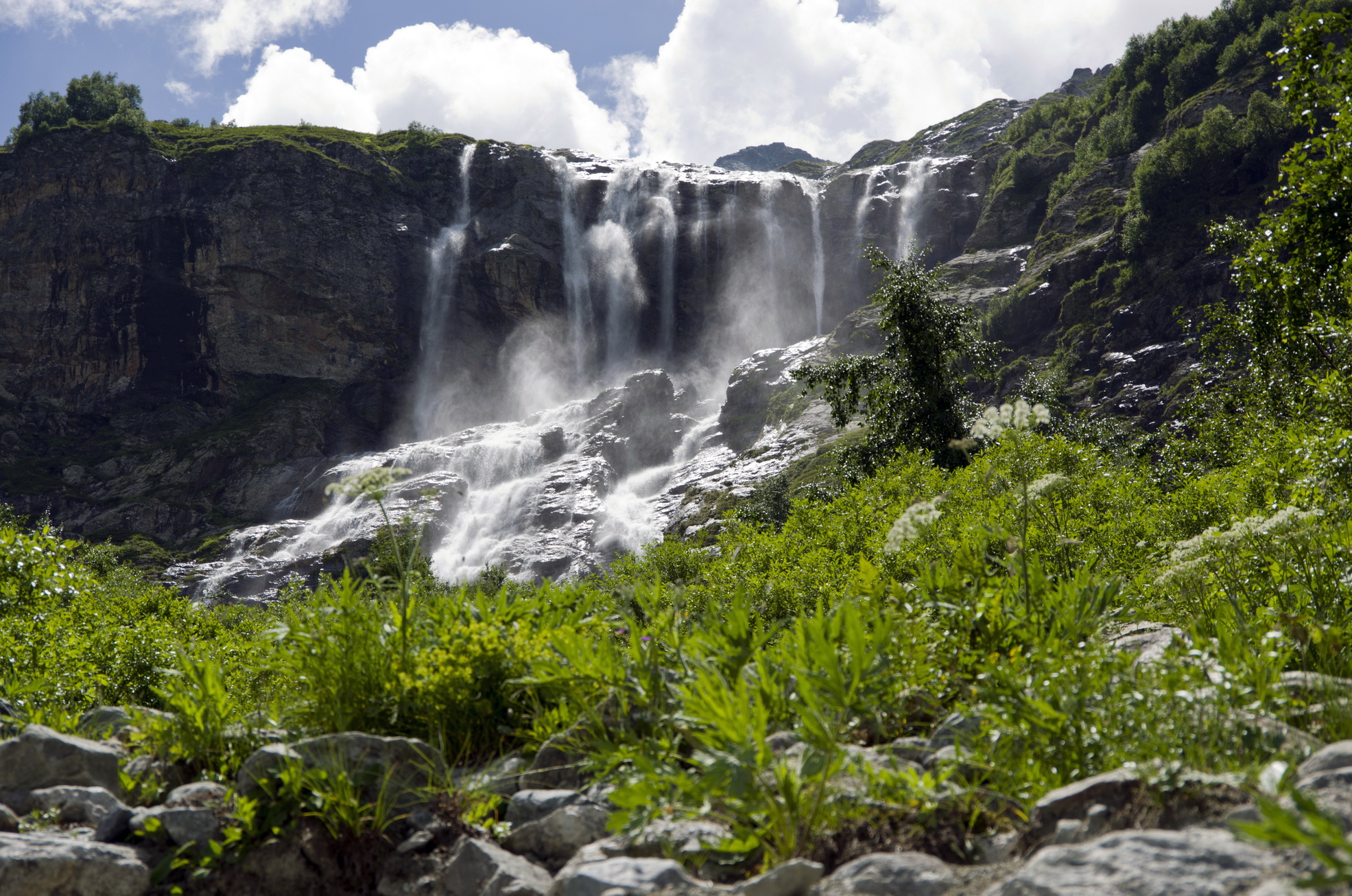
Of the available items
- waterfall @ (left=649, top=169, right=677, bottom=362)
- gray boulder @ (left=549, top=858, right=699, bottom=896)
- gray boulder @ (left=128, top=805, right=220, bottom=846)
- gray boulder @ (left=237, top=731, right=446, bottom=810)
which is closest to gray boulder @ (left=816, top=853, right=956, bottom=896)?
gray boulder @ (left=549, top=858, right=699, bottom=896)

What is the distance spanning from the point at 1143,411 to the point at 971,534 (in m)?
56.6

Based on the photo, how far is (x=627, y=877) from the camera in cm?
289

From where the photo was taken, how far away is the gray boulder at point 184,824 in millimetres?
3713

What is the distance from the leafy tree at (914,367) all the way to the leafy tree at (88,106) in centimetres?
9956

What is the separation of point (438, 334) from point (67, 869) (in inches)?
3380

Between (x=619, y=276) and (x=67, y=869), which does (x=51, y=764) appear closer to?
(x=67, y=869)

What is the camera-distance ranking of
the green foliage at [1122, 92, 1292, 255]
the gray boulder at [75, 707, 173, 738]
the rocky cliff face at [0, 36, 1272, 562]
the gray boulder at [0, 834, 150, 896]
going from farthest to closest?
the rocky cliff face at [0, 36, 1272, 562] < the green foliage at [1122, 92, 1292, 255] < the gray boulder at [75, 707, 173, 738] < the gray boulder at [0, 834, 150, 896]

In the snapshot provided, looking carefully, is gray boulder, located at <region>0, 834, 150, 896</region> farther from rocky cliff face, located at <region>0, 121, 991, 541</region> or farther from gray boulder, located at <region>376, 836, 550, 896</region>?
rocky cliff face, located at <region>0, 121, 991, 541</region>

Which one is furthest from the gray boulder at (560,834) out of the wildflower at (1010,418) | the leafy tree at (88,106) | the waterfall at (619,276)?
the leafy tree at (88,106)

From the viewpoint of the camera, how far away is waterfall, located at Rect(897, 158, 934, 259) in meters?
87.6

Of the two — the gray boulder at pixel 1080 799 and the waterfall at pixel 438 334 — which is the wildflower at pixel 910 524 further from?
the waterfall at pixel 438 334

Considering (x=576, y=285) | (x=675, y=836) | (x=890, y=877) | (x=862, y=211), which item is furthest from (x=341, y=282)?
(x=890, y=877)

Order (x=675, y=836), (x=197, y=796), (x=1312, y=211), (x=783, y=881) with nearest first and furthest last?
(x=783, y=881), (x=675, y=836), (x=197, y=796), (x=1312, y=211)

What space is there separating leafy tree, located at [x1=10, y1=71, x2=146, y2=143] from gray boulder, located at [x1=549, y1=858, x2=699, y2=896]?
111 metres
